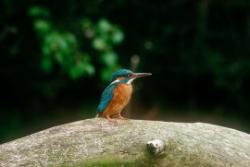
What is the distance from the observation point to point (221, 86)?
1140 centimetres

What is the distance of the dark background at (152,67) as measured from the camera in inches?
441

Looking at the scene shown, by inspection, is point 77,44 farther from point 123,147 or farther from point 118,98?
point 123,147

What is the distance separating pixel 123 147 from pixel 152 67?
5.85 m

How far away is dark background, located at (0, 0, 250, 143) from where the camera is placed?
1120cm

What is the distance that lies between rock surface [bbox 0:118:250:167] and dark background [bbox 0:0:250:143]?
15.6 ft

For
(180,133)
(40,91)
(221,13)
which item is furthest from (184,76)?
(180,133)

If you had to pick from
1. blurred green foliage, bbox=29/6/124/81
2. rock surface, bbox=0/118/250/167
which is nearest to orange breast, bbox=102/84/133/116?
rock surface, bbox=0/118/250/167

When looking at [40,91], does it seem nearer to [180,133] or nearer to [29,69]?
[29,69]

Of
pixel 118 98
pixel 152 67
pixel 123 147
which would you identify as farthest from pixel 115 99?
pixel 152 67

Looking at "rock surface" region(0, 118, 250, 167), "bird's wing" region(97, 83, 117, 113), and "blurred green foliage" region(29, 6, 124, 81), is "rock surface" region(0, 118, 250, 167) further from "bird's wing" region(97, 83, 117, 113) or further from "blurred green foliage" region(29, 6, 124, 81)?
"blurred green foliage" region(29, 6, 124, 81)

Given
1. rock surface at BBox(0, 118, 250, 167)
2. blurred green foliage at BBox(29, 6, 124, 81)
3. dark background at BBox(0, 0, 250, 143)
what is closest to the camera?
rock surface at BBox(0, 118, 250, 167)

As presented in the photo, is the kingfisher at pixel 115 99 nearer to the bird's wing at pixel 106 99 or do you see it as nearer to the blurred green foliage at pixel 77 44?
the bird's wing at pixel 106 99

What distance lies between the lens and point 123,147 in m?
5.91

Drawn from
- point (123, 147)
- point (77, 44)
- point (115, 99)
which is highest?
point (77, 44)
